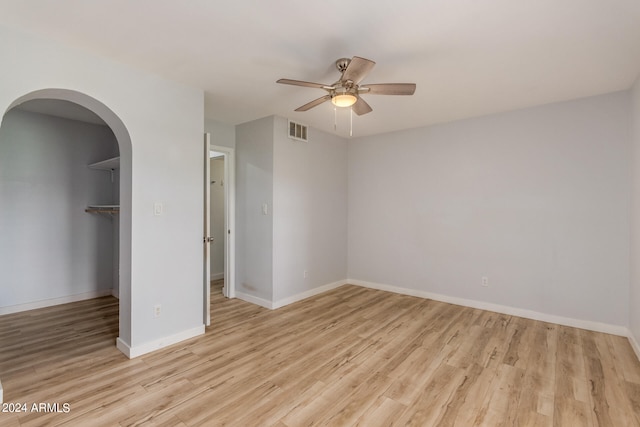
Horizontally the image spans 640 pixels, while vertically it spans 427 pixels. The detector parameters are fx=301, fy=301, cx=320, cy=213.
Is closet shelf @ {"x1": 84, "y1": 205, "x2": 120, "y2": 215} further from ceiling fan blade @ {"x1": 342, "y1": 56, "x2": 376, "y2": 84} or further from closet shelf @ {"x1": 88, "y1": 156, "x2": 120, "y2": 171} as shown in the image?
ceiling fan blade @ {"x1": 342, "y1": 56, "x2": 376, "y2": 84}

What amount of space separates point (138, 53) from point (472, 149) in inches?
154

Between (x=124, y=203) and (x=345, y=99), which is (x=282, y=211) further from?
(x=345, y=99)

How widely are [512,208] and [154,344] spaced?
427 cm

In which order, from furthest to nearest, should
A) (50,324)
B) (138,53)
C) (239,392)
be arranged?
(50,324) < (138,53) < (239,392)

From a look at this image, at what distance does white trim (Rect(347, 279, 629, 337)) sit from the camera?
3227 mm

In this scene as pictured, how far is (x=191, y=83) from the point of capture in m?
2.96

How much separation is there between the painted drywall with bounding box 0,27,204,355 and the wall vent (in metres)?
1.37

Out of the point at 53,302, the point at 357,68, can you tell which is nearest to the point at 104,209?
the point at 53,302

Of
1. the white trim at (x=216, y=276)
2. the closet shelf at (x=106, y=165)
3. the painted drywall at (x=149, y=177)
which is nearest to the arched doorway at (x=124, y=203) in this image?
the painted drywall at (x=149, y=177)

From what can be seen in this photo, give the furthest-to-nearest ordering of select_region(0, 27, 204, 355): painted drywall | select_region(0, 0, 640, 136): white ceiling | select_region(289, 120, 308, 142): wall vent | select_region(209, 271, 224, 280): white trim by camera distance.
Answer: select_region(209, 271, 224, 280): white trim
select_region(289, 120, 308, 142): wall vent
select_region(0, 27, 204, 355): painted drywall
select_region(0, 0, 640, 136): white ceiling

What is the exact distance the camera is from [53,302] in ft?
13.3

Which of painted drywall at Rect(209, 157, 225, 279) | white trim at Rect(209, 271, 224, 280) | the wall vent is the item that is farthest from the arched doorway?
painted drywall at Rect(209, 157, 225, 279)

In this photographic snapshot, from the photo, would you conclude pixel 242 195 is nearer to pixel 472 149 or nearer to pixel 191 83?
pixel 191 83

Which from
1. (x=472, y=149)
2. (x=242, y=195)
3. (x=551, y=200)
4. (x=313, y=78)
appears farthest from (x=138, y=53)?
(x=551, y=200)
